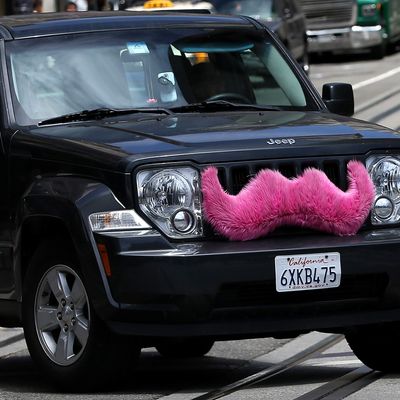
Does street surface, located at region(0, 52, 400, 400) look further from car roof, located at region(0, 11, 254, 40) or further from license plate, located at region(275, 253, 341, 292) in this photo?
car roof, located at region(0, 11, 254, 40)

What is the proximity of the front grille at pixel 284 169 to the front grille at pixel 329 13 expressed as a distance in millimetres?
23611

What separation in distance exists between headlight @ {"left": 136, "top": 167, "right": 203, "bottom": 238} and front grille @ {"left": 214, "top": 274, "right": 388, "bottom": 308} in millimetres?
313

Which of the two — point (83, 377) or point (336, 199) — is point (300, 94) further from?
point (83, 377)

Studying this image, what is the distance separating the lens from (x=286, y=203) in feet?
23.1

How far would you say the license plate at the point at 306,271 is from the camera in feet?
22.7

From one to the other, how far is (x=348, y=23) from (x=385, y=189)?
78.2 feet

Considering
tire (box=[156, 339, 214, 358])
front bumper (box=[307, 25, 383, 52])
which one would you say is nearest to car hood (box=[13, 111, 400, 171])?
tire (box=[156, 339, 214, 358])

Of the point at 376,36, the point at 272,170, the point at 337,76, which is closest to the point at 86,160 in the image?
the point at 272,170

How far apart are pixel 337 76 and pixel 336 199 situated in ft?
73.2

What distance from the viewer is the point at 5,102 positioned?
8008mm

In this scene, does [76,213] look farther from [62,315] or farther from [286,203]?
[286,203]

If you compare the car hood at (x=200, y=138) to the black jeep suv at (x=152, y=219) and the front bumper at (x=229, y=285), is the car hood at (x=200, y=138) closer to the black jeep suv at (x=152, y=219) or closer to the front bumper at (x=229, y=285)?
the black jeep suv at (x=152, y=219)

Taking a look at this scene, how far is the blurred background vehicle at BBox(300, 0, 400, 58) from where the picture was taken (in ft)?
101

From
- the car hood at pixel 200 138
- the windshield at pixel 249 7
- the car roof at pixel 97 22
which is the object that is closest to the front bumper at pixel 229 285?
the car hood at pixel 200 138
